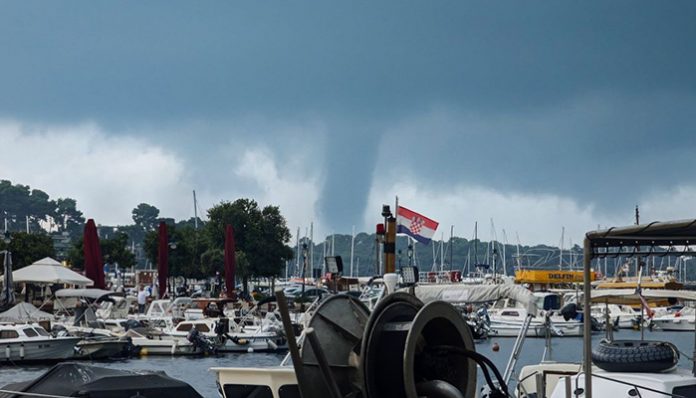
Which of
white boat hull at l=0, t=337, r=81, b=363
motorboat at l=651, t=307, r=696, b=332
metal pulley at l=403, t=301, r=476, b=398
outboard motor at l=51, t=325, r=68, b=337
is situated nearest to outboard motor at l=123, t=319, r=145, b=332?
outboard motor at l=51, t=325, r=68, b=337

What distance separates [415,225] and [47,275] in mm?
40025

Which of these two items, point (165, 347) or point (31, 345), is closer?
point (31, 345)

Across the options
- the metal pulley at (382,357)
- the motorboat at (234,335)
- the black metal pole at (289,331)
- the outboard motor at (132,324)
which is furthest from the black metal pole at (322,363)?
the outboard motor at (132,324)

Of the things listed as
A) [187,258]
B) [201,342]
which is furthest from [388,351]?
[187,258]

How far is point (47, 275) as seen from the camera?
6594cm

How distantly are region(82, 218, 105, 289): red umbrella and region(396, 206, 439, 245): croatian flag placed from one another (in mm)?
36530

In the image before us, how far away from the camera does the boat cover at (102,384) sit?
1388 centimetres

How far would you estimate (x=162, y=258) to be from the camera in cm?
7800

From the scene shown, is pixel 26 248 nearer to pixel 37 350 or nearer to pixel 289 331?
pixel 37 350

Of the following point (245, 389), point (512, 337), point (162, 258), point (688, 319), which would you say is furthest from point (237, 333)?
point (245, 389)

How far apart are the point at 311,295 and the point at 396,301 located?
92798 mm

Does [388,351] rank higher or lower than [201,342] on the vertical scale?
higher

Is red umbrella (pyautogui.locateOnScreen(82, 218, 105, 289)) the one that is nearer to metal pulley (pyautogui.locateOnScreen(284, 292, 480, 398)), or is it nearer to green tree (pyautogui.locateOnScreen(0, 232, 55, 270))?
green tree (pyautogui.locateOnScreen(0, 232, 55, 270))

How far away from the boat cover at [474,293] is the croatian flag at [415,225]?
10.7 metres
